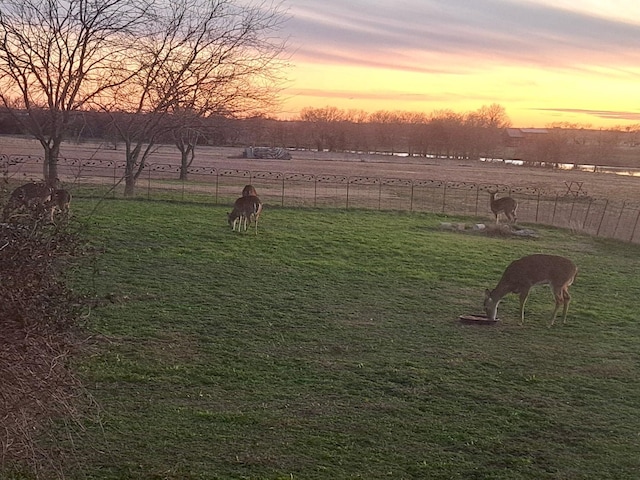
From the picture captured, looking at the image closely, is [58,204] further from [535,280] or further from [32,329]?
[535,280]

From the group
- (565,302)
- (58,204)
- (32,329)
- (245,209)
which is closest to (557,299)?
(565,302)

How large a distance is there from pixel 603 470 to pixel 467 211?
25.7 metres

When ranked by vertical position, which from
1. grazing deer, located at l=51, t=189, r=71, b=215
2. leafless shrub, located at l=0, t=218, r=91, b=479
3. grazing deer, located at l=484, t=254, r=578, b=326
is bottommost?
grazing deer, located at l=484, t=254, r=578, b=326

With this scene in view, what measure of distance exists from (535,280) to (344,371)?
4.84 meters

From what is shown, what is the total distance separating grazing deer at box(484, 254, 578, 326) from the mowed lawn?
1.23ft

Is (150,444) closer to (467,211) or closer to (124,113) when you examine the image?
(124,113)

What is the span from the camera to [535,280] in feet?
39.9

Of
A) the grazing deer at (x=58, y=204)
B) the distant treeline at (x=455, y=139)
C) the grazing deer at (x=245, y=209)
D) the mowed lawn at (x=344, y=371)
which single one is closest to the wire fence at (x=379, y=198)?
the grazing deer at (x=245, y=209)

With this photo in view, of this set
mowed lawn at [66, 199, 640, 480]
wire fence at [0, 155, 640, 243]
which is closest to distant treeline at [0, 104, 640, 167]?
wire fence at [0, 155, 640, 243]

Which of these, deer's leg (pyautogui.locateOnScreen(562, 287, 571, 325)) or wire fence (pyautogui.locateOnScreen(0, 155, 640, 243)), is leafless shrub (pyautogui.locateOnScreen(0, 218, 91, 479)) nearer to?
deer's leg (pyautogui.locateOnScreen(562, 287, 571, 325))

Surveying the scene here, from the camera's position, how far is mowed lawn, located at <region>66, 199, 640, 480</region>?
659 centimetres

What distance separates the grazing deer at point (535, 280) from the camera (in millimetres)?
12086

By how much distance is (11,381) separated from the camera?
13.8 feet

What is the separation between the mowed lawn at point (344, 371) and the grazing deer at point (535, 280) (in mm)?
374
